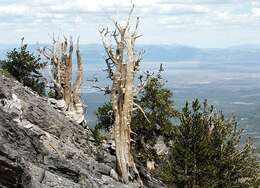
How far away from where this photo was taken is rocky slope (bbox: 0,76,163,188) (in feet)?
59.9

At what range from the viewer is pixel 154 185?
110 ft

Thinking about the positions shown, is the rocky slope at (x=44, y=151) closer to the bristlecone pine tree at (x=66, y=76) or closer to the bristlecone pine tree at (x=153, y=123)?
the bristlecone pine tree at (x=66, y=76)

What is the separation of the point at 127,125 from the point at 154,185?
5.89m

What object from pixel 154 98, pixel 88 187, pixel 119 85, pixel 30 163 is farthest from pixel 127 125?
pixel 154 98

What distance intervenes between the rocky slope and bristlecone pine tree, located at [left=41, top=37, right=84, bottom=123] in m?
→ 1.93

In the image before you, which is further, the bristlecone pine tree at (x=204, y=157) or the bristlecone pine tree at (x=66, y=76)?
the bristlecone pine tree at (x=66, y=76)

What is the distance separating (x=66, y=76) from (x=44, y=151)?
48.5 feet

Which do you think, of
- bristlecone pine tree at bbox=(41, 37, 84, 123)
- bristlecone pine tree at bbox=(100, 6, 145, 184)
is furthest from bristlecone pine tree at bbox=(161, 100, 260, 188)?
bristlecone pine tree at bbox=(41, 37, 84, 123)

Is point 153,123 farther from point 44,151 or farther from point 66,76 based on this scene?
point 44,151

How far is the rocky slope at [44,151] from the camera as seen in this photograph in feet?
59.9

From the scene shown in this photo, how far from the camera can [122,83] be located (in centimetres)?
2864

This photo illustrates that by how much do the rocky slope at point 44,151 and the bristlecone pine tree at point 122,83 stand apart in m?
1.09

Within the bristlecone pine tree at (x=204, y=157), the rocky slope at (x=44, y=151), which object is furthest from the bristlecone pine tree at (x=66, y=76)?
the bristlecone pine tree at (x=204, y=157)

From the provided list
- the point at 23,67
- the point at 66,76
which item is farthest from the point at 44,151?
the point at 23,67
